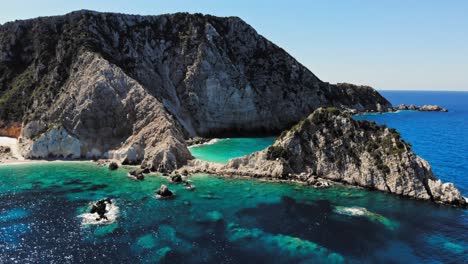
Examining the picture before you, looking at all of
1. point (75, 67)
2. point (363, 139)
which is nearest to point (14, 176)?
point (75, 67)

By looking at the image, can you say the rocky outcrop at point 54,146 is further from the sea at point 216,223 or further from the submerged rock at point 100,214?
the submerged rock at point 100,214

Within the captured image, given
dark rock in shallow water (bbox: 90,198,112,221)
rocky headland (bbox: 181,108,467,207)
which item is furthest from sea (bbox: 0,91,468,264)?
rocky headland (bbox: 181,108,467,207)

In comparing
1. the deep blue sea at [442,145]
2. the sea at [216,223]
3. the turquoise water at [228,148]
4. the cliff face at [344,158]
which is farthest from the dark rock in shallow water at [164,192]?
the deep blue sea at [442,145]

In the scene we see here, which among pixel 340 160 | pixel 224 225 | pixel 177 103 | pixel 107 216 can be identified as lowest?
pixel 224 225

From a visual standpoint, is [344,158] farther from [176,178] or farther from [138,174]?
[138,174]

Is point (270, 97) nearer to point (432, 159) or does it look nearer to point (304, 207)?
point (432, 159)

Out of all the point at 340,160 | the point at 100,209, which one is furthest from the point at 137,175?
the point at 340,160
